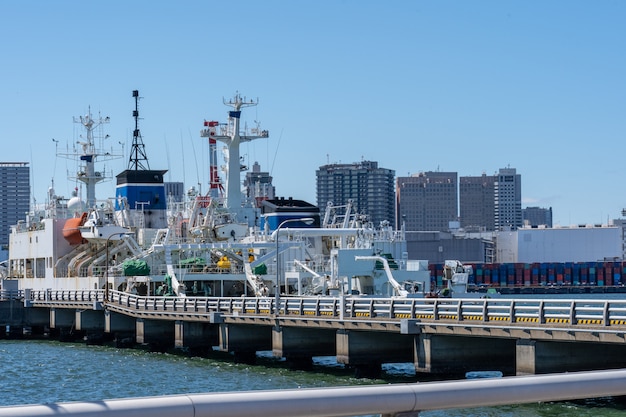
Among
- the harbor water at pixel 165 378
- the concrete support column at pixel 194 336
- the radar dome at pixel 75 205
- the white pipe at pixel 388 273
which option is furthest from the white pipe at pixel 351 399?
the radar dome at pixel 75 205

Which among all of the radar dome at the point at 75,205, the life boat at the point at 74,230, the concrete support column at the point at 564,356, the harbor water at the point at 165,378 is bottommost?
the harbor water at the point at 165,378

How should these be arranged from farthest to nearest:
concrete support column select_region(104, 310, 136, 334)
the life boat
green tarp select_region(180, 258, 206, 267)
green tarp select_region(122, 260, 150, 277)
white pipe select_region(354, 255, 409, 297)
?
the life boat → green tarp select_region(122, 260, 150, 277) → green tarp select_region(180, 258, 206, 267) → concrete support column select_region(104, 310, 136, 334) → white pipe select_region(354, 255, 409, 297)

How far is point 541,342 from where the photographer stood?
29.8 meters

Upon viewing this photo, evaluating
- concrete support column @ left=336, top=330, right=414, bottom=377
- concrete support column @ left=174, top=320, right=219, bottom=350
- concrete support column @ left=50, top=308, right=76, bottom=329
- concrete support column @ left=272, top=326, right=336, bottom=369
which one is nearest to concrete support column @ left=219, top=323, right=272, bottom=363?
concrete support column @ left=174, top=320, right=219, bottom=350

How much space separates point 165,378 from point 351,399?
3404 cm

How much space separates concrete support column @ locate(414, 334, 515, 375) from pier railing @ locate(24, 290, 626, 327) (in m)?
0.73

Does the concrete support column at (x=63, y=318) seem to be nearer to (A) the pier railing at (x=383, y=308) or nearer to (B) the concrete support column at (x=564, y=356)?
(A) the pier railing at (x=383, y=308)

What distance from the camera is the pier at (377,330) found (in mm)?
29688

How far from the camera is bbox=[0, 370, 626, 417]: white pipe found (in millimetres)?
5691

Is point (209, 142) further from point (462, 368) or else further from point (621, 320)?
point (621, 320)

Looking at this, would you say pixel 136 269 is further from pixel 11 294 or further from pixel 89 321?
pixel 11 294

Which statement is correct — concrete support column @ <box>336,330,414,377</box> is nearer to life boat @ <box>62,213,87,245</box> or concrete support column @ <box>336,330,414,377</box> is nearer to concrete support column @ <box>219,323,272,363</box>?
concrete support column @ <box>219,323,272,363</box>

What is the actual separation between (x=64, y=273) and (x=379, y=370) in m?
41.2

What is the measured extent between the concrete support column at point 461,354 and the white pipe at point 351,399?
2715 centimetres
